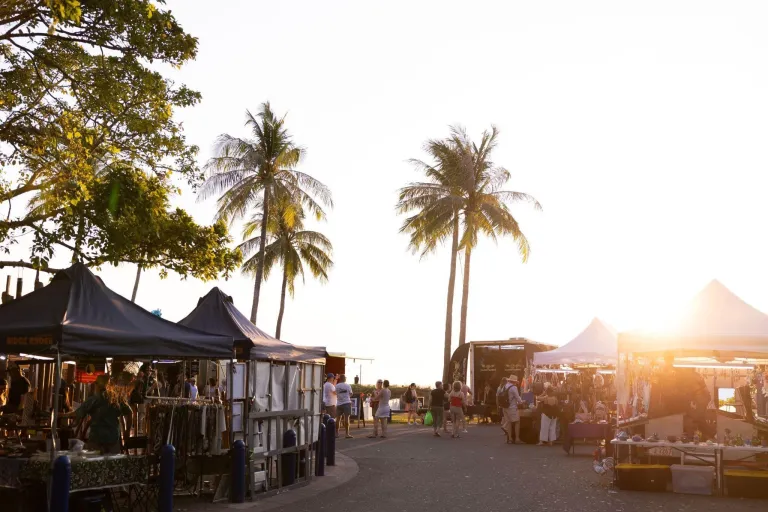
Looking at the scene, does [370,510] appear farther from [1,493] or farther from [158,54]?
[158,54]

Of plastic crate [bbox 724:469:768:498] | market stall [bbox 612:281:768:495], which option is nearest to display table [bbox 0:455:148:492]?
market stall [bbox 612:281:768:495]

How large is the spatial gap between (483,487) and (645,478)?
2.58 metres

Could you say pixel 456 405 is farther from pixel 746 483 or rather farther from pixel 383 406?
pixel 746 483

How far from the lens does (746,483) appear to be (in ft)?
47.0

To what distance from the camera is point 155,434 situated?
42.8 ft

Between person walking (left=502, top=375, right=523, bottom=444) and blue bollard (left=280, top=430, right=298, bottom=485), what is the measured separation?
37.8 feet

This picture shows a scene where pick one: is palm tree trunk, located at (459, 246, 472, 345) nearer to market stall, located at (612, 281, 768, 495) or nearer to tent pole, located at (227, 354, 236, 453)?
market stall, located at (612, 281, 768, 495)

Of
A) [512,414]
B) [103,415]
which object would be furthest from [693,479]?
[512,414]

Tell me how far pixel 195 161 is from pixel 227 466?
7007 millimetres

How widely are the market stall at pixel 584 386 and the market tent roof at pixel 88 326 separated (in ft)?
32.9

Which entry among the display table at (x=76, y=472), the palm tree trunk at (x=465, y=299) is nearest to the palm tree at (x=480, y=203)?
the palm tree trunk at (x=465, y=299)

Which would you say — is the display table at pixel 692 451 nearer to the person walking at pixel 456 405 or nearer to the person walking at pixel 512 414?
the person walking at pixel 512 414

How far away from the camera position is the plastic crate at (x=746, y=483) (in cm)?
1418

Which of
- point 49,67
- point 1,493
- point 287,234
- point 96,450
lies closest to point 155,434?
point 96,450
